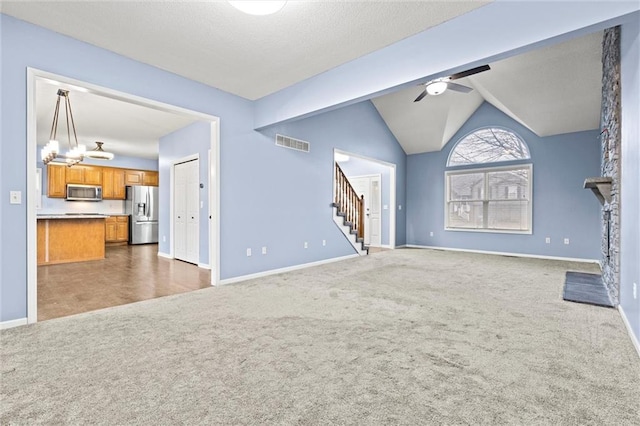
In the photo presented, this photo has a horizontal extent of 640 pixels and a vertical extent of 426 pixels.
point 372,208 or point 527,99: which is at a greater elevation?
point 527,99

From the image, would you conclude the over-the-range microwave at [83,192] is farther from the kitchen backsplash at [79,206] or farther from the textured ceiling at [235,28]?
the textured ceiling at [235,28]

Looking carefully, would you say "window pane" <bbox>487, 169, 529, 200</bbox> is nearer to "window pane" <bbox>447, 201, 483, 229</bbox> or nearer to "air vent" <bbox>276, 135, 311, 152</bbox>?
"window pane" <bbox>447, 201, 483, 229</bbox>

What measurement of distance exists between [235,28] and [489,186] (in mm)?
6819

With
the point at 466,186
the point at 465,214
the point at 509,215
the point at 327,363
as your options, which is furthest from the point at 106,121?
the point at 509,215

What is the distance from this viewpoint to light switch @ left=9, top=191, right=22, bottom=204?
267 cm

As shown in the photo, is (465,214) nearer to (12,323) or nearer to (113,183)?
(12,323)

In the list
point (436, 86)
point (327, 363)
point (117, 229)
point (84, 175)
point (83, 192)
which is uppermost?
point (436, 86)

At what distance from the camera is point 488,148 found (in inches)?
294

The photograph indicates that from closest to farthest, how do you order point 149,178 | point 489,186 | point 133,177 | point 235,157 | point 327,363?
point 327,363, point 235,157, point 489,186, point 133,177, point 149,178

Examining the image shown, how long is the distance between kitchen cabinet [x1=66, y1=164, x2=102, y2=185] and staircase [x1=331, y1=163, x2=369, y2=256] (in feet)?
23.4

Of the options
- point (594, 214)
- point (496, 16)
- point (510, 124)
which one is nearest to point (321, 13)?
point (496, 16)

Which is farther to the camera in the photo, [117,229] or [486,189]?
[117,229]

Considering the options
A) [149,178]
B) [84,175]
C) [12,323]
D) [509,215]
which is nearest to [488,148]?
[509,215]

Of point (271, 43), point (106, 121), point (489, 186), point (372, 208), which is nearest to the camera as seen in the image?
point (271, 43)
